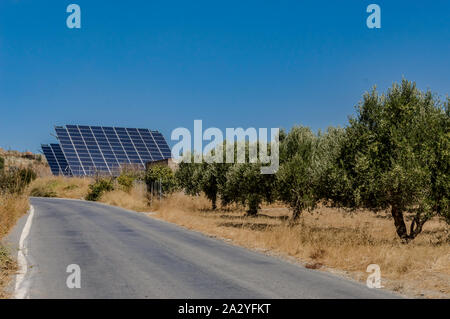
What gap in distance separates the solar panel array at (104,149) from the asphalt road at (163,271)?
34.9 m

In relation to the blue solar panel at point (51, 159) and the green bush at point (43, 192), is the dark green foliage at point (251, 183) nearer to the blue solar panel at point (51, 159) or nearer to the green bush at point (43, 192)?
the green bush at point (43, 192)

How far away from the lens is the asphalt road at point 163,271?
8.38 meters

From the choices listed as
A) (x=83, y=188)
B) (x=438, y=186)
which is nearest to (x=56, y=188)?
(x=83, y=188)

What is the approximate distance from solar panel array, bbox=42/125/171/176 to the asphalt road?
115 ft

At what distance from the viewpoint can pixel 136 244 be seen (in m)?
15.1

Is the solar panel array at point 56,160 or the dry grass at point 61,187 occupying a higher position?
the solar panel array at point 56,160

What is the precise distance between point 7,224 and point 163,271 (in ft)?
34.0

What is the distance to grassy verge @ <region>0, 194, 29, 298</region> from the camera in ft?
30.9

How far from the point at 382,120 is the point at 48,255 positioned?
12.5 m

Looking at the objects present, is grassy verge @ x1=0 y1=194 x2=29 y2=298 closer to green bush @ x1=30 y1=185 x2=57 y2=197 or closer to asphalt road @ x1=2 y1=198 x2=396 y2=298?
asphalt road @ x1=2 y1=198 x2=396 y2=298

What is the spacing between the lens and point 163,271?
34.0ft

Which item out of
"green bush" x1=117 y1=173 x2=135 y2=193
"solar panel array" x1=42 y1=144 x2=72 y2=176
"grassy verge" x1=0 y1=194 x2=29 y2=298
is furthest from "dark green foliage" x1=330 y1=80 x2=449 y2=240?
"solar panel array" x1=42 y1=144 x2=72 y2=176

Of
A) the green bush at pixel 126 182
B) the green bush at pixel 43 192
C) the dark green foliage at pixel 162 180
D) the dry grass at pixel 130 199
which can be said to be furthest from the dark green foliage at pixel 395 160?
the green bush at pixel 43 192

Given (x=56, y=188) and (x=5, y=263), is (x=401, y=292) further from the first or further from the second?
(x=56, y=188)
